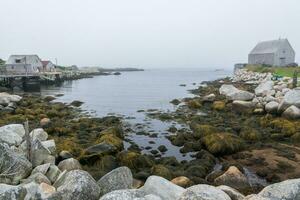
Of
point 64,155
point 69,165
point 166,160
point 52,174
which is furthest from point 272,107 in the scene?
point 52,174

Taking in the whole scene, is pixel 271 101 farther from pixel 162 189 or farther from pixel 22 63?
pixel 22 63

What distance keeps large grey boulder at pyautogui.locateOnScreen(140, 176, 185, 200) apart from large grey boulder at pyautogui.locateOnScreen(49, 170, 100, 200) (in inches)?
50.6

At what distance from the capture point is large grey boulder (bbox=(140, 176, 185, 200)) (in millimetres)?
7023

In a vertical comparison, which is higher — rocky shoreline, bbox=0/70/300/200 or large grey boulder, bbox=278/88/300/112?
large grey boulder, bbox=278/88/300/112

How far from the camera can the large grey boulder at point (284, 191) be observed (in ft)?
20.5

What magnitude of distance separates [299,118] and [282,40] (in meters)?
46.7

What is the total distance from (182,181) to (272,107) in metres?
13.2

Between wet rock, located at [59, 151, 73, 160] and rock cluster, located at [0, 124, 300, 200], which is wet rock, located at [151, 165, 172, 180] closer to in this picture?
rock cluster, located at [0, 124, 300, 200]

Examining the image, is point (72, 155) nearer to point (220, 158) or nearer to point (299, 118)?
point (220, 158)

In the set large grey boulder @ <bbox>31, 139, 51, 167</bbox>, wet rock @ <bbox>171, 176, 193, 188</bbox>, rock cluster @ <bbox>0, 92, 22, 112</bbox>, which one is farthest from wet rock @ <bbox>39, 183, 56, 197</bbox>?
rock cluster @ <bbox>0, 92, 22, 112</bbox>

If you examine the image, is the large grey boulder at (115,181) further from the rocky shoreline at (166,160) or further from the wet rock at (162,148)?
the wet rock at (162,148)

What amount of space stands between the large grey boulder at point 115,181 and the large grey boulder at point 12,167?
2776mm

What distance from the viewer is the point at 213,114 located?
21906mm

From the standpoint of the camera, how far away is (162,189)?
23.5ft
